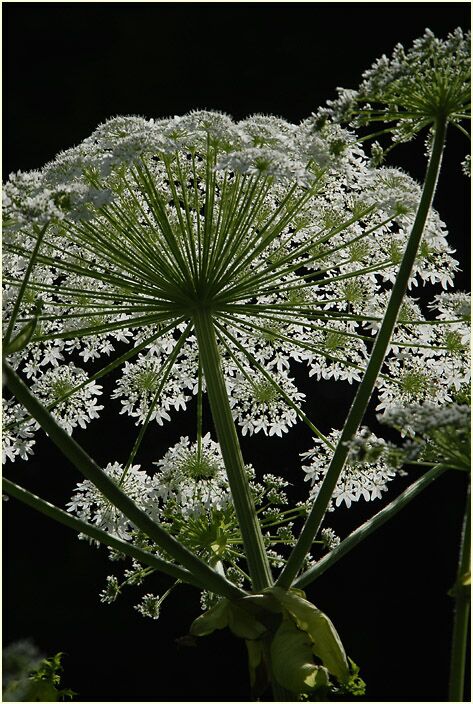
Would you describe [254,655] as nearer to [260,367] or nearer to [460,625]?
[460,625]

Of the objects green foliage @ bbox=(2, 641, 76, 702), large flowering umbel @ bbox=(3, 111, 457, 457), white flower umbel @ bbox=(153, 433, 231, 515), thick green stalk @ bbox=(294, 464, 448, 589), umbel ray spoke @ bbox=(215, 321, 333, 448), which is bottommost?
green foliage @ bbox=(2, 641, 76, 702)

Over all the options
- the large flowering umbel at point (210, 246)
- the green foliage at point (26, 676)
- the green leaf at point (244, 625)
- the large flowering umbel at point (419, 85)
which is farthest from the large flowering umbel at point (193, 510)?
the large flowering umbel at point (419, 85)

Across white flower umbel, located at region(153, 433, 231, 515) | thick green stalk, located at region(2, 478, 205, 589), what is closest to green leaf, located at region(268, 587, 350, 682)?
thick green stalk, located at region(2, 478, 205, 589)

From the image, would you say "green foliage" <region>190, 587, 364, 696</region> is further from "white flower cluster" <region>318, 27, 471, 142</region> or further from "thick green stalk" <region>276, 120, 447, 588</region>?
"white flower cluster" <region>318, 27, 471, 142</region>

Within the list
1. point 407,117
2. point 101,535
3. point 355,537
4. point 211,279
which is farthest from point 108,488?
point 407,117

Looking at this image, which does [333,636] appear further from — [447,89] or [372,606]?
[372,606]

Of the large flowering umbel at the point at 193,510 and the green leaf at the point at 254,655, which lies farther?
the large flowering umbel at the point at 193,510

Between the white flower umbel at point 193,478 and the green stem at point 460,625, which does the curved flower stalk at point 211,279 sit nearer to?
the white flower umbel at point 193,478
